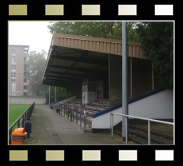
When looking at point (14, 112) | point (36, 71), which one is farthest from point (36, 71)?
point (14, 112)

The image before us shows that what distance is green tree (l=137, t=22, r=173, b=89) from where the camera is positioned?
10848 mm

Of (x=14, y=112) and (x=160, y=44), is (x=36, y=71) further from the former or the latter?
(x=160, y=44)

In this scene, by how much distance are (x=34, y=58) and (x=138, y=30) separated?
72289mm

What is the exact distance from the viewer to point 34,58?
273 ft

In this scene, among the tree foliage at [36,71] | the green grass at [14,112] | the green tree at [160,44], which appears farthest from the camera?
the tree foliage at [36,71]

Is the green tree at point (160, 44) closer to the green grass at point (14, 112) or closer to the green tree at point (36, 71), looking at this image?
the green grass at point (14, 112)

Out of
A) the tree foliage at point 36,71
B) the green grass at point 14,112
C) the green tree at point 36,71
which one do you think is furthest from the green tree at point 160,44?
the green tree at point 36,71

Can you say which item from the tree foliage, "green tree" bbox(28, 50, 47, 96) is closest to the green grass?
the tree foliage

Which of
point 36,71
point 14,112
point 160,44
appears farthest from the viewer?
point 36,71

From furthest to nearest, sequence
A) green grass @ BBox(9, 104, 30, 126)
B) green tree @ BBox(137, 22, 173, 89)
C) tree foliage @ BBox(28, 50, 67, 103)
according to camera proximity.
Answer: tree foliage @ BBox(28, 50, 67, 103), green grass @ BBox(9, 104, 30, 126), green tree @ BBox(137, 22, 173, 89)

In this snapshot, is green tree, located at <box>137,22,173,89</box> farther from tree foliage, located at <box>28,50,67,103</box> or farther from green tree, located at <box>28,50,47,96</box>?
green tree, located at <box>28,50,47,96</box>

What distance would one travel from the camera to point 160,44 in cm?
1168

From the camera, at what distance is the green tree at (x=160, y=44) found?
35.6 ft
